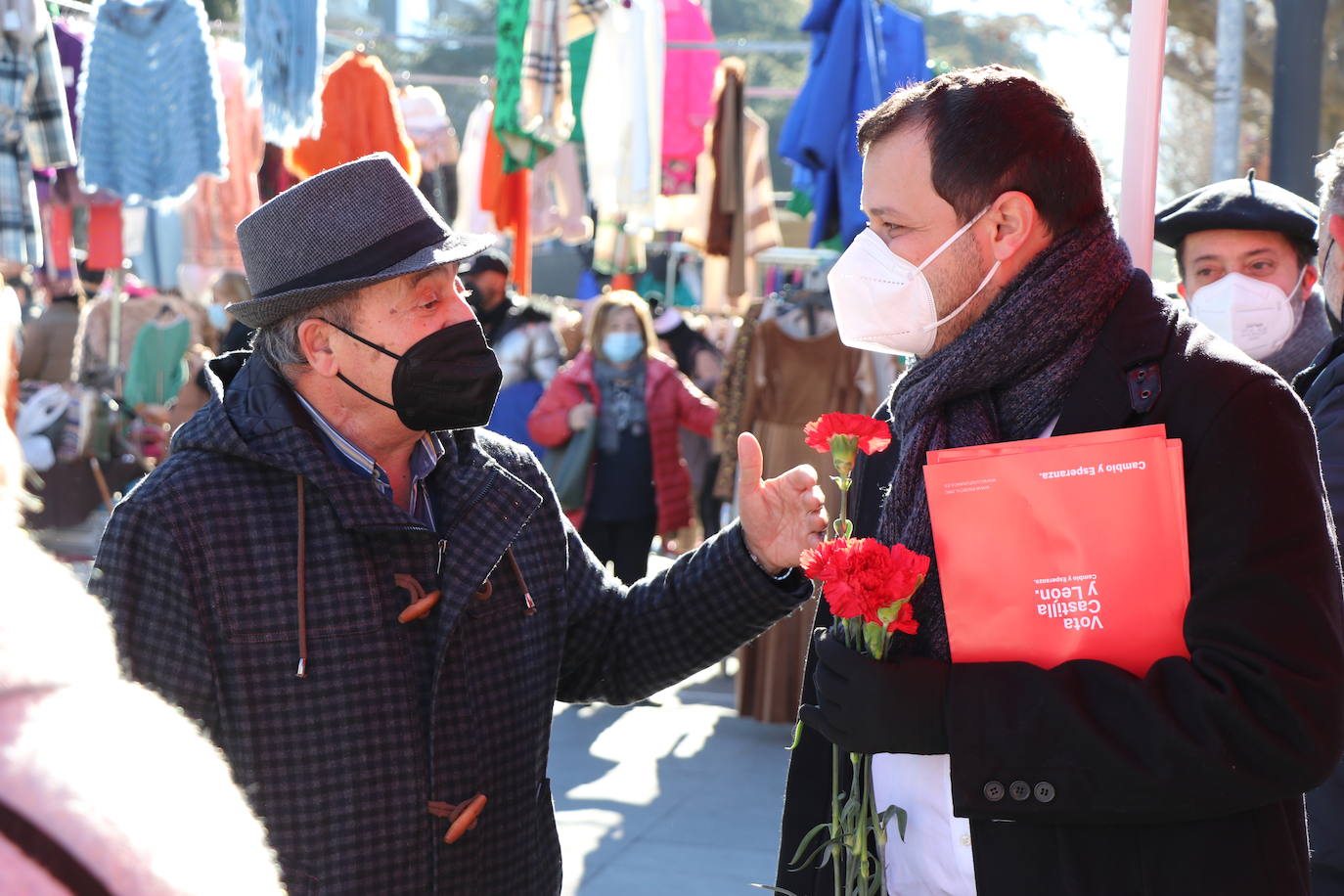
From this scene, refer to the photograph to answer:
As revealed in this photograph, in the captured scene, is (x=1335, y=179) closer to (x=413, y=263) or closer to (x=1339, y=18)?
(x=413, y=263)

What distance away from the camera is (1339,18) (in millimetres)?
12836

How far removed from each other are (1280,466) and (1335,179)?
4.64ft

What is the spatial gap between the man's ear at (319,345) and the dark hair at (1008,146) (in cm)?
110

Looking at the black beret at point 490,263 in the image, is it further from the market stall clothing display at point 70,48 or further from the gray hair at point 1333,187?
the gray hair at point 1333,187

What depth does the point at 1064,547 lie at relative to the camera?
1671 millimetres

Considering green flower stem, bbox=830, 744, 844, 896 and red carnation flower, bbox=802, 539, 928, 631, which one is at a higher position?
red carnation flower, bbox=802, 539, 928, 631

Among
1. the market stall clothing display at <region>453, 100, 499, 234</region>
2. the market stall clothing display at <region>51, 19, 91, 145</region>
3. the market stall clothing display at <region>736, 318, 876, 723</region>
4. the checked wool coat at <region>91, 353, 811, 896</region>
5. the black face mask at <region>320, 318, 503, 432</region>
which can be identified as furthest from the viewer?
the market stall clothing display at <region>453, 100, 499, 234</region>

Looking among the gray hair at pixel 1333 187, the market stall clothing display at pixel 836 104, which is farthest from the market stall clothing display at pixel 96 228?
the gray hair at pixel 1333 187

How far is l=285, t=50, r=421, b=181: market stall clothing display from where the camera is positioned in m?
7.68

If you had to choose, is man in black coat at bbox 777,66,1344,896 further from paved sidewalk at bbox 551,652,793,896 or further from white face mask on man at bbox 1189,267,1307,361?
paved sidewalk at bbox 551,652,793,896

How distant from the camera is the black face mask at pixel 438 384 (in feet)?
7.65

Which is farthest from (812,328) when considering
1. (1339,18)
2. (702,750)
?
(1339,18)

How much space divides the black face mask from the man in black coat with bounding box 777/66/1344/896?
80cm

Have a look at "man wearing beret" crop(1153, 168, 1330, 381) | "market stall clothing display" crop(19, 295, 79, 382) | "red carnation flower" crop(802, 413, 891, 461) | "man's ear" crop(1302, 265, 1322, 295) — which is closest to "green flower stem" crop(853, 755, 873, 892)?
"red carnation flower" crop(802, 413, 891, 461)
